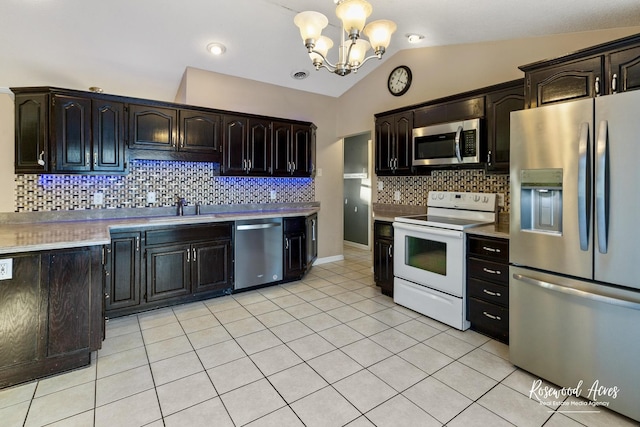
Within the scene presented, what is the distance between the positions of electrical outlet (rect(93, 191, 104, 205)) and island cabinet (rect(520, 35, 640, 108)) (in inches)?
161

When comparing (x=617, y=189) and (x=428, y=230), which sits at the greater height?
(x=617, y=189)

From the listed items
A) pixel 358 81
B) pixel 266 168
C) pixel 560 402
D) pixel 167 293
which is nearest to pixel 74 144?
pixel 167 293

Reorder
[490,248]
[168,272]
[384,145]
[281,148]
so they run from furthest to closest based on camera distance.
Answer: [281,148], [384,145], [168,272], [490,248]

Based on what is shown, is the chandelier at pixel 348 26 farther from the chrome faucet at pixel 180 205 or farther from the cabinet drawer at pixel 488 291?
the chrome faucet at pixel 180 205

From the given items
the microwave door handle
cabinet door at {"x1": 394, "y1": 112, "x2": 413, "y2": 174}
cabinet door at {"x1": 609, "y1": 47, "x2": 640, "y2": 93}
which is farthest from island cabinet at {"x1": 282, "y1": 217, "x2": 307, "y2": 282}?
cabinet door at {"x1": 609, "y1": 47, "x2": 640, "y2": 93}

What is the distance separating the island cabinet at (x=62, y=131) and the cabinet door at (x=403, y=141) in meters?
3.13

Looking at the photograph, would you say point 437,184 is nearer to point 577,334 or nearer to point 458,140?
point 458,140

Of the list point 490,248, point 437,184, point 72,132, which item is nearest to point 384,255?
point 437,184

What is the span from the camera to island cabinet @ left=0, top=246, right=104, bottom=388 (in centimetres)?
202

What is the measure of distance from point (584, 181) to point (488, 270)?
1081 mm

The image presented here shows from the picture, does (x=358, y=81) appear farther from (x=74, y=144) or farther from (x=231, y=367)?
(x=231, y=367)

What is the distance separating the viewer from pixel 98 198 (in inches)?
134

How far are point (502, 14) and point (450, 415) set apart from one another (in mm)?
3039

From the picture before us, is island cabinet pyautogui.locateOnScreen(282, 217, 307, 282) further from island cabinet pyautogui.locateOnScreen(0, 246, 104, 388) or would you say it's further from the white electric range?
island cabinet pyautogui.locateOnScreen(0, 246, 104, 388)
